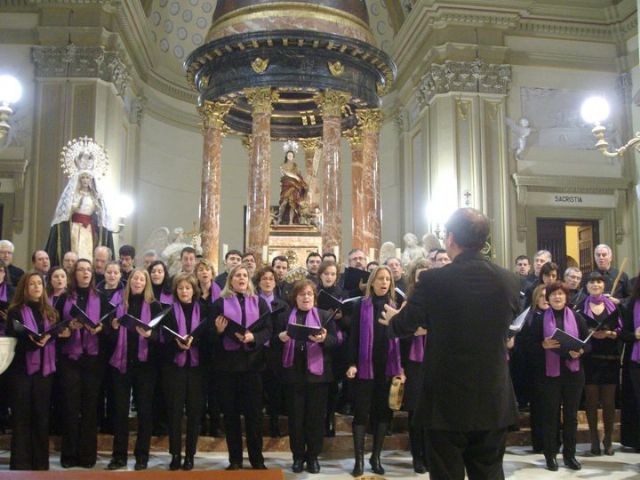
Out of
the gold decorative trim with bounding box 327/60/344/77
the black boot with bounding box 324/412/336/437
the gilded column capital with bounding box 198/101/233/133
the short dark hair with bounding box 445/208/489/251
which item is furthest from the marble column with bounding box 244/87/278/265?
the short dark hair with bounding box 445/208/489/251

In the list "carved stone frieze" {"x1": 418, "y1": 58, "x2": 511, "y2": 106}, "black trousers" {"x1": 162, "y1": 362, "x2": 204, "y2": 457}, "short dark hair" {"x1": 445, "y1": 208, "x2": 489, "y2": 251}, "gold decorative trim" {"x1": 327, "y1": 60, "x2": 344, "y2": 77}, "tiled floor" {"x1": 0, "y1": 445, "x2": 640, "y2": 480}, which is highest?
"carved stone frieze" {"x1": 418, "y1": 58, "x2": 511, "y2": 106}

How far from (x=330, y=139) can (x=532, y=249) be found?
6079 millimetres

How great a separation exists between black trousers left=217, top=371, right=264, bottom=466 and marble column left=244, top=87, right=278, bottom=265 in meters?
5.66

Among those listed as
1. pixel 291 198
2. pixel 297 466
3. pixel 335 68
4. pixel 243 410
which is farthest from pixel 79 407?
pixel 291 198

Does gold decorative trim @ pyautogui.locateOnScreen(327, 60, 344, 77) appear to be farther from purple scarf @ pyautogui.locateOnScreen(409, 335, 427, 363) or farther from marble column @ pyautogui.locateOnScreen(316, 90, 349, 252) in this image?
purple scarf @ pyautogui.locateOnScreen(409, 335, 427, 363)

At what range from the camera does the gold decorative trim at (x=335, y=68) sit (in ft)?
37.6

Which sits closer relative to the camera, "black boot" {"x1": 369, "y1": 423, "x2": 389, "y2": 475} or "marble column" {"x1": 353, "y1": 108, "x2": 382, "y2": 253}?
"black boot" {"x1": 369, "y1": 423, "x2": 389, "y2": 475}

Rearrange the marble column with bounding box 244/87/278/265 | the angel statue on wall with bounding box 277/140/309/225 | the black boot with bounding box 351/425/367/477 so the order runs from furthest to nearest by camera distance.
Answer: the angel statue on wall with bounding box 277/140/309/225 < the marble column with bounding box 244/87/278/265 < the black boot with bounding box 351/425/367/477

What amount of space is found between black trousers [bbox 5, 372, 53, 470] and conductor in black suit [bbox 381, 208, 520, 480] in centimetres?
366

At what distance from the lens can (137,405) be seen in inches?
236

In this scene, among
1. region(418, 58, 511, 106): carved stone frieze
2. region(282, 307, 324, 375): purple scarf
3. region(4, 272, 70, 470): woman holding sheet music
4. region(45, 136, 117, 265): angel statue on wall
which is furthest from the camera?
region(418, 58, 511, 106): carved stone frieze

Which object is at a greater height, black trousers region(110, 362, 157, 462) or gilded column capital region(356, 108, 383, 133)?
gilded column capital region(356, 108, 383, 133)

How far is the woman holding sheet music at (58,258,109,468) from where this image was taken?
5930mm

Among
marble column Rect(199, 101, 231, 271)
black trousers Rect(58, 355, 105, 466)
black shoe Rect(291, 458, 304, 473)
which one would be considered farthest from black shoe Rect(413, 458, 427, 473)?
marble column Rect(199, 101, 231, 271)
